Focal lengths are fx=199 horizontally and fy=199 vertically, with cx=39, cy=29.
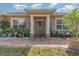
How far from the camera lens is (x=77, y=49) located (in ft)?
42.7

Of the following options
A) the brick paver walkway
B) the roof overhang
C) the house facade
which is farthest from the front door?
the brick paver walkway

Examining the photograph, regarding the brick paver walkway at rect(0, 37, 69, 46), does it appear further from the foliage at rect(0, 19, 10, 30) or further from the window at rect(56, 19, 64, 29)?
the window at rect(56, 19, 64, 29)

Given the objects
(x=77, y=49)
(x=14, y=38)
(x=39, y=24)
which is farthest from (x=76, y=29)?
(x=39, y=24)

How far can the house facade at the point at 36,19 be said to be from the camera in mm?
20312

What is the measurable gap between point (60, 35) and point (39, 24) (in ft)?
11.0

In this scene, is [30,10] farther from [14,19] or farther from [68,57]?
[68,57]

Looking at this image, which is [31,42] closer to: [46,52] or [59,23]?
[46,52]

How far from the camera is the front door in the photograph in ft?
69.2

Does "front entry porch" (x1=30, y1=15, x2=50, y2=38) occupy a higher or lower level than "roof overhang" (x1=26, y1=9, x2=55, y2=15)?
lower

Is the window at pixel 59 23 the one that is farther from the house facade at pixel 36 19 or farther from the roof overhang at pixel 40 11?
the roof overhang at pixel 40 11

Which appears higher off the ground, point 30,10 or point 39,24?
point 30,10

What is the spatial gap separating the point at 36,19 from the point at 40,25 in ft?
2.58

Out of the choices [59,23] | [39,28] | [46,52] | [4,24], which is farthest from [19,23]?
[46,52]

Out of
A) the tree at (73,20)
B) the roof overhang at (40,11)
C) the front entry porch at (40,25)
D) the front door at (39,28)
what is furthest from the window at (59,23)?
the tree at (73,20)
